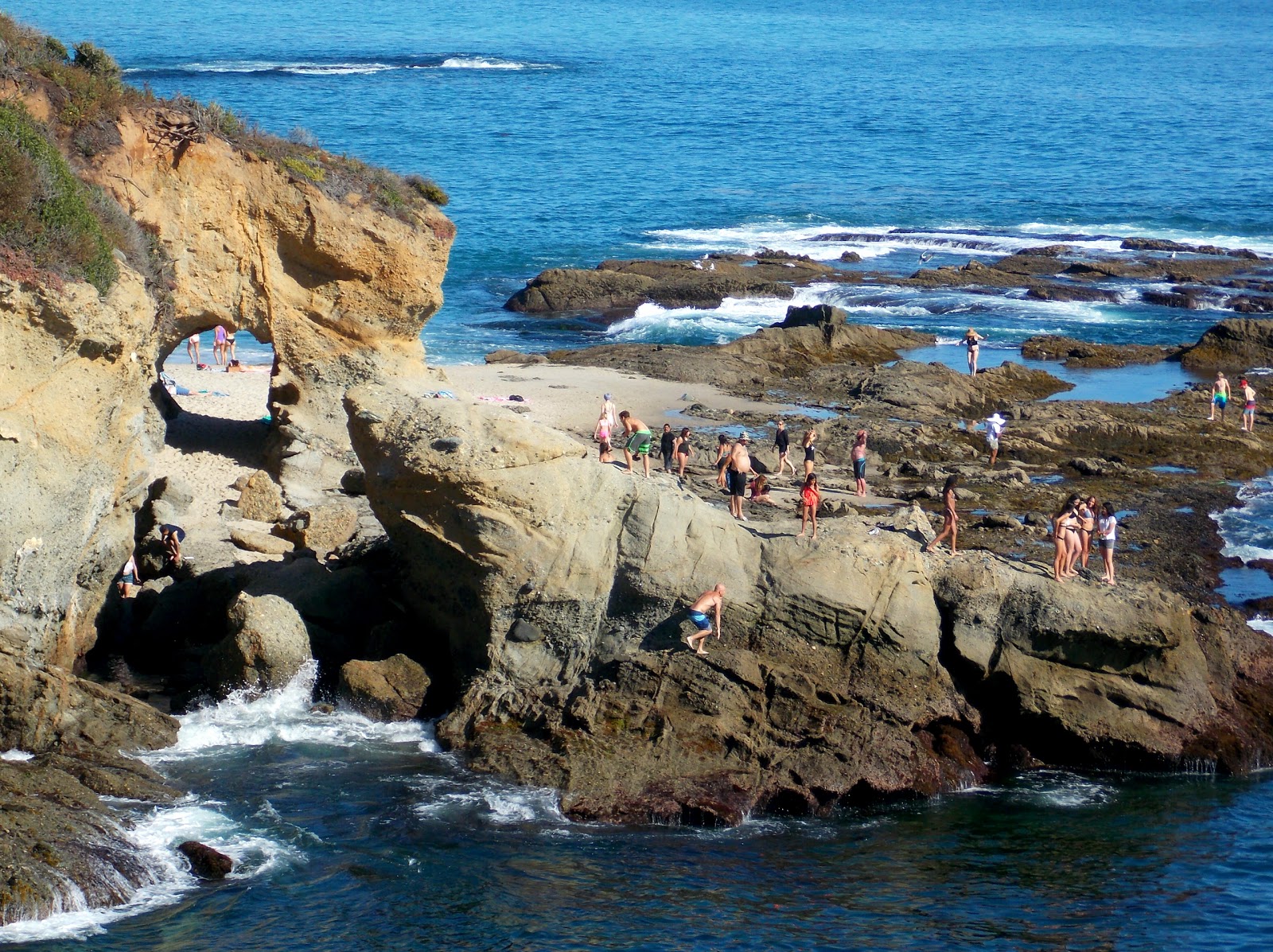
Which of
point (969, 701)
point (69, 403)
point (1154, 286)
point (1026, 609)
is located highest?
point (1154, 286)

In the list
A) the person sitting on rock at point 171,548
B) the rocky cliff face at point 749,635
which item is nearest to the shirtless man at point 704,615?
the rocky cliff face at point 749,635

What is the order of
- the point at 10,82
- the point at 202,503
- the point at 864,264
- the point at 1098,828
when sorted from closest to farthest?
the point at 1098,828, the point at 10,82, the point at 202,503, the point at 864,264

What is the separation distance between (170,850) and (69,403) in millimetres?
6269

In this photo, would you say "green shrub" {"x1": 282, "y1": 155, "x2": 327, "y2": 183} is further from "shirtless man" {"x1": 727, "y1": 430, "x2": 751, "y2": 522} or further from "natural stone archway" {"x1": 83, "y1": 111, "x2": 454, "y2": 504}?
"shirtless man" {"x1": 727, "y1": 430, "x2": 751, "y2": 522}

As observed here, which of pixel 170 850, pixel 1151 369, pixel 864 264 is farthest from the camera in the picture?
pixel 864 264

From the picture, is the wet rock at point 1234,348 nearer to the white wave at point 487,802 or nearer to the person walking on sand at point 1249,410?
the person walking on sand at point 1249,410

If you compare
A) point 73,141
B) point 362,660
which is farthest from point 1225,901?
point 73,141

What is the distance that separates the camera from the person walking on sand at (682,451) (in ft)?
87.6

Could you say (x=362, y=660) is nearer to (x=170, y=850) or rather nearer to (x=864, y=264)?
(x=170, y=850)

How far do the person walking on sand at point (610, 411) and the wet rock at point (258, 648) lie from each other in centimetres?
985

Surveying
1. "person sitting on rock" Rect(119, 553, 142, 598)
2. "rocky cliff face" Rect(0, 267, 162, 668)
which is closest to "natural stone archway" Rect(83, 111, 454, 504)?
"person sitting on rock" Rect(119, 553, 142, 598)

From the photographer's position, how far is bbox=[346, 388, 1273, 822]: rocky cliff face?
1762cm

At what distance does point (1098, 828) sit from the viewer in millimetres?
16578

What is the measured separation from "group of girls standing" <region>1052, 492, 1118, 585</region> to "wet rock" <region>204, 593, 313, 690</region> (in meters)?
10.5
